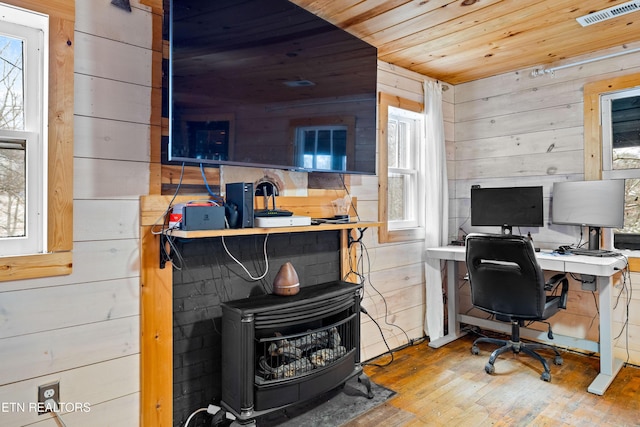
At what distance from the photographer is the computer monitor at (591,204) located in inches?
110

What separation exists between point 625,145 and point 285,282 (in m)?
2.78

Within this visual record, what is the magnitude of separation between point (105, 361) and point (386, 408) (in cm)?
154

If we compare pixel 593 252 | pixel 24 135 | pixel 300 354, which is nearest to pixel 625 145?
pixel 593 252

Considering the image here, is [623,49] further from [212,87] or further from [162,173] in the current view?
[162,173]

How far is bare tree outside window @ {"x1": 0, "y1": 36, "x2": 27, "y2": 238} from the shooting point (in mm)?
1630

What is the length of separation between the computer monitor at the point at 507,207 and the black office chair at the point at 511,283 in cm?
55

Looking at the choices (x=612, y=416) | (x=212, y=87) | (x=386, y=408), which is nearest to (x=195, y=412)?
(x=386, y=408)

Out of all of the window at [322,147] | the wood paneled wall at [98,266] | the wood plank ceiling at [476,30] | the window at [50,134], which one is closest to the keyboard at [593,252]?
the wood plank ceiling at [476,30]

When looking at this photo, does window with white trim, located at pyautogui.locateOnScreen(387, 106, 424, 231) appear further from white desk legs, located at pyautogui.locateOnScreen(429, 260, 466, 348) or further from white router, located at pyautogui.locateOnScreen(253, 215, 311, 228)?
white router, located at pyautogui.locateOnScreen(253, 215, 311, 228)

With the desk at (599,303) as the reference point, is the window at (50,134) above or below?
above

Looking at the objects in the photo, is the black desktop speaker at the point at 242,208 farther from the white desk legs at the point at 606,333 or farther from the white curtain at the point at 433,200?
the white desk legs at the point at 606,333

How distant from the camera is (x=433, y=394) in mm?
2512

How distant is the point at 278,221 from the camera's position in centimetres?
200

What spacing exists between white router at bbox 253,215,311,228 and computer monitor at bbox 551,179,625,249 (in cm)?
219
